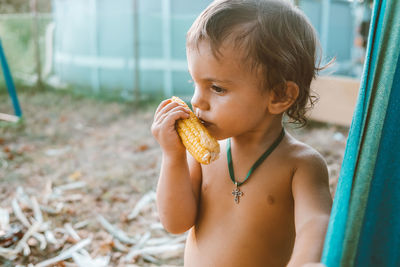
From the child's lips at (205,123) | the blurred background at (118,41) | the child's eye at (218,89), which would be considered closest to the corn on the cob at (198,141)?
the child's lips at (205,123)

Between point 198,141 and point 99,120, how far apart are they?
15.1ft

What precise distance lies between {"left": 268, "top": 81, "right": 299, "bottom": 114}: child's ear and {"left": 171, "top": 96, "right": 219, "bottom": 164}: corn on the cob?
0.23m

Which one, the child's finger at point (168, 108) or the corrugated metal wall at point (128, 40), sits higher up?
the child's finger at point (168, 108)

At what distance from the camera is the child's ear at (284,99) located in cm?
134

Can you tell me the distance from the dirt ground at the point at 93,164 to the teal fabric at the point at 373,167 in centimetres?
164

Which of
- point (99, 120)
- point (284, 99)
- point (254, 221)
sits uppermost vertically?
point (284, 99)

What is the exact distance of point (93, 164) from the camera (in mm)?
3930

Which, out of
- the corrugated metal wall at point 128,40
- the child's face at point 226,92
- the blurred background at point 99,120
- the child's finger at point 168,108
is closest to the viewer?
the child's face at point 226,92

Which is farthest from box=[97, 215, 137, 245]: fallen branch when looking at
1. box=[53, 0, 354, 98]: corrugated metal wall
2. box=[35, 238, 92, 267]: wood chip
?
box=[53, 0, 354, 98]: corrugated metal wall

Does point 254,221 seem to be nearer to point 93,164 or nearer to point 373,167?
point 373,167

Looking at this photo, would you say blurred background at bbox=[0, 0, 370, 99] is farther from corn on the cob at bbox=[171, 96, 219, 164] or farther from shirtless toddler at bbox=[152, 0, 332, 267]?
corn on the cob at bbox=[171, 96, 219, 164]

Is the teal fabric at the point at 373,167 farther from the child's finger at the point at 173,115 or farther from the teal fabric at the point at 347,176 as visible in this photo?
the child's finger at the point at 173,115

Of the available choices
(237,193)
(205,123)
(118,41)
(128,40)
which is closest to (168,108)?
(205,123)

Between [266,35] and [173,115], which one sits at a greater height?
[266,35]
